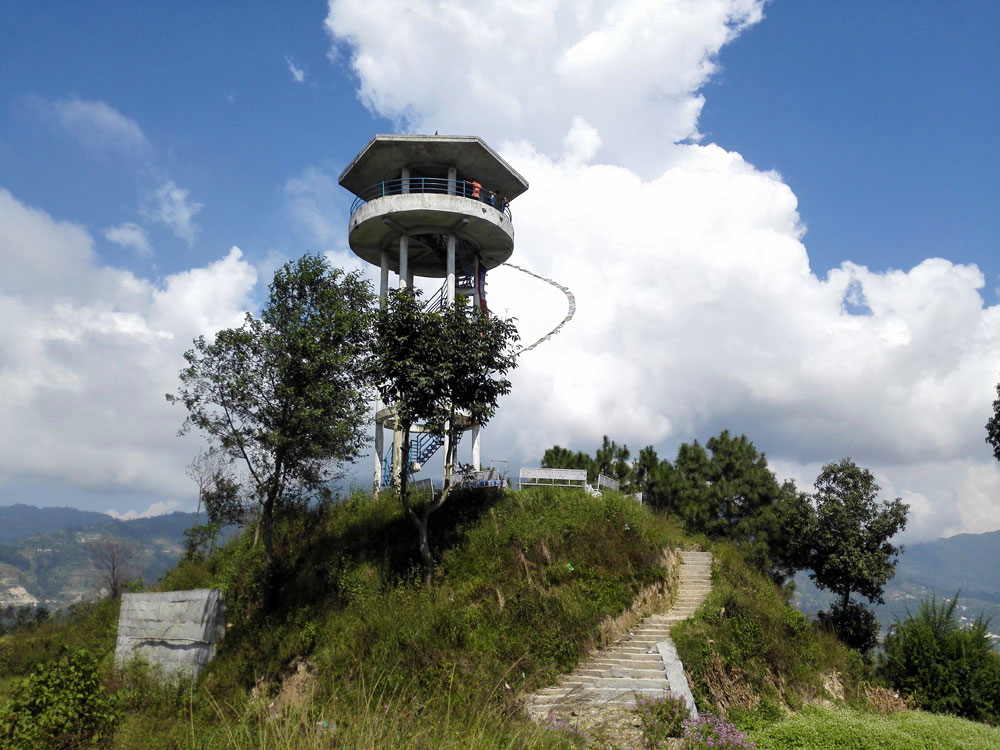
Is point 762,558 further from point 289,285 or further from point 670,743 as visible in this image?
point 289,285

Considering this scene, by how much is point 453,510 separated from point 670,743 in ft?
37.0

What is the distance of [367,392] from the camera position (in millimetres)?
19828

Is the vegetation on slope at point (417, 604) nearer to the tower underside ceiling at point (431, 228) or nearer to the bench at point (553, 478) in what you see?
the bench at point (553, 478)

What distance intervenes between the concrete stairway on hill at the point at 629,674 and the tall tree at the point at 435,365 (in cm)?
523

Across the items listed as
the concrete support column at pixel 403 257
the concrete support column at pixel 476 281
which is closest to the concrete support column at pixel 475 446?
the concrete support column at pixel 476 281

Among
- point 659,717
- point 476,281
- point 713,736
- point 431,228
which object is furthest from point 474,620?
point 476,281

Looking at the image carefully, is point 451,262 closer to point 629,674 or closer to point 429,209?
point 429,209

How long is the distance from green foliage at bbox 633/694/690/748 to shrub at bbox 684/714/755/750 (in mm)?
177

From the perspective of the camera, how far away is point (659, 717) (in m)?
11.4

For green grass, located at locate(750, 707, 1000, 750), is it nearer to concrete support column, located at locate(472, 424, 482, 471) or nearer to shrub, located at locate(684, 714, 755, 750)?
shrub, located at locate(684, 714, 755, 750)

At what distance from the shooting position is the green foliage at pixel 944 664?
1712 centimetres

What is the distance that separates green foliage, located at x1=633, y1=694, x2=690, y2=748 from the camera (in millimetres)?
10938

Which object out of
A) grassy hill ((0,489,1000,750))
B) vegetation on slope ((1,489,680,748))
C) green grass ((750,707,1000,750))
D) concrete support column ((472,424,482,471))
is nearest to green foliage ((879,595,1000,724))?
grassy hill ((0,489,1000,750))

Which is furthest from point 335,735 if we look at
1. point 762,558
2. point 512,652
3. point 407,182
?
point 762,558
